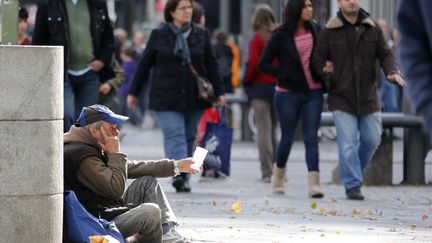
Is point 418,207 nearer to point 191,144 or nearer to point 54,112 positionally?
point 191,144

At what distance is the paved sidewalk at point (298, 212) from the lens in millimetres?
9172

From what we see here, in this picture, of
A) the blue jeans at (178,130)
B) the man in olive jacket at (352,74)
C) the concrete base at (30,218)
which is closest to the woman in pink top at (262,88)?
the blue jeans at (178,130)

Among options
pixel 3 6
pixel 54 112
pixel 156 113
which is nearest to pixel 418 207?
pixel 156 113

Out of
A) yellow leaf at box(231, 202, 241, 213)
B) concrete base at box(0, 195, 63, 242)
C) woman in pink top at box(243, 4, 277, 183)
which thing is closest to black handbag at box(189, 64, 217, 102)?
woman in pink top at box(243, 4, 277, 183)

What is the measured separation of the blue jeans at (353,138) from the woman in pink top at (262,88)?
238 cm

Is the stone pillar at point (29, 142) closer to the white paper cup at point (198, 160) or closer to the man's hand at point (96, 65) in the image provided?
the white paper cup at point (198, 160)

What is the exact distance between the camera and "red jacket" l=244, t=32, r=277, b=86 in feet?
47.3

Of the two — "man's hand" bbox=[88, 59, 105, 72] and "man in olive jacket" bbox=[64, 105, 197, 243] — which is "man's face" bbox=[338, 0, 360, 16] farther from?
"man in olive jacket" bbox=[64, 105, 197, 243]

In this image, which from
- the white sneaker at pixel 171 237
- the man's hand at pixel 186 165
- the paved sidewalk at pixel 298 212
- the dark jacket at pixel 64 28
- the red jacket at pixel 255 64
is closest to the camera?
the man's hand at pixel 186 165

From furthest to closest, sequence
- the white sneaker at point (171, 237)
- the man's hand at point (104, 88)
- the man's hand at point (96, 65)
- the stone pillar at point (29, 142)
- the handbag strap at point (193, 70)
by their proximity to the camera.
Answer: the handbag strap at point (193, 70), the man's hand at point (104, 88), the man's hand at point (96, 65), the white sneaker at point (171, 237), the stone pillar at point (29, 142)

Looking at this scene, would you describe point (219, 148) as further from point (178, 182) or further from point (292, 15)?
point (292, 15)

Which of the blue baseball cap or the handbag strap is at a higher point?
Answer: the blue baseball cap

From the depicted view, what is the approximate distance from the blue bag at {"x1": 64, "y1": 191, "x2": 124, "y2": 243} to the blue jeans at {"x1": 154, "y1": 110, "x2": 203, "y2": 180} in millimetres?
4827

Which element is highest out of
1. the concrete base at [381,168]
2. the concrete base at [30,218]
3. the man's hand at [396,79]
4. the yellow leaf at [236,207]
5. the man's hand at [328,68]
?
the man's hand at [328,68]
